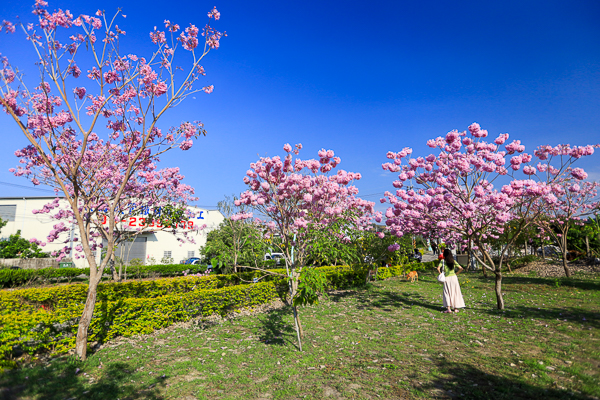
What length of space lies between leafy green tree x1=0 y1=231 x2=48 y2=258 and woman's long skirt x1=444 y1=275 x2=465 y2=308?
109ft

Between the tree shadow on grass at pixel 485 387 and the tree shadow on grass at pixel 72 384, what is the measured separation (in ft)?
12.9

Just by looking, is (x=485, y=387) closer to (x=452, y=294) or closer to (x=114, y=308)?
(x=452, y=294)

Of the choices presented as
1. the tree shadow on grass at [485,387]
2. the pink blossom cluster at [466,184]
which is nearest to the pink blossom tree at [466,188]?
the pink blossom cluster at [466,184]

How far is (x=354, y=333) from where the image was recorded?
7.49 m

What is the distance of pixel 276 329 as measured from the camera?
313 inches

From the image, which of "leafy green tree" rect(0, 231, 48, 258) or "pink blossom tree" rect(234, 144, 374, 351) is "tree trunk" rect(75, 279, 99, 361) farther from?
"leafy green tree" rect(0, 231, 48, 258)

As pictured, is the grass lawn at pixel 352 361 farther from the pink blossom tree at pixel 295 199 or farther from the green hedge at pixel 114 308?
the pink blossom tree at pixel 295 199

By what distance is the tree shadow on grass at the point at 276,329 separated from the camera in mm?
6973

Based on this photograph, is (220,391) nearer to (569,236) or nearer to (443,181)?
(443,181)

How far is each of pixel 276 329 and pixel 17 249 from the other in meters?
30.8

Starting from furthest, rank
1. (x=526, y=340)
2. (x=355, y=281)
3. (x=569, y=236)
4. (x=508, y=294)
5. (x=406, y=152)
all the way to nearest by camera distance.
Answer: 1. (x=569, y=236)
2. (x=355, y=281)
3. (x=508, y=294)
4. (x=406, y=152)
5. (x=526, y=340)

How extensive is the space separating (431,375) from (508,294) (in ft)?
30.1

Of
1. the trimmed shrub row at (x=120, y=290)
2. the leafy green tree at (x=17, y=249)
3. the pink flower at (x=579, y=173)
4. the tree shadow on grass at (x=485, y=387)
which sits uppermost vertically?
the pink flower at (x=579, y=173)

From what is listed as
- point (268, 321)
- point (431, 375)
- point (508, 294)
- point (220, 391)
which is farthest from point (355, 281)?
point (220, 391)
